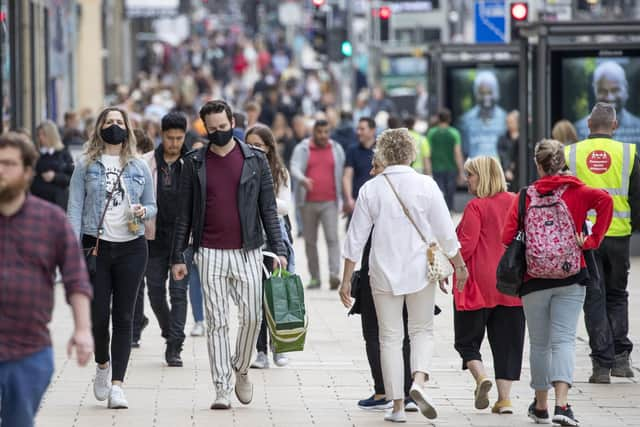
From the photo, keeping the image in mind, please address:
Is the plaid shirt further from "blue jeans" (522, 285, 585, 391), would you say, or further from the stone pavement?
"blue jeans" (522, 285, 585, 391)

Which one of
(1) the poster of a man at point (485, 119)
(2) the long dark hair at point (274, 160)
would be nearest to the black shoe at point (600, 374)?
(2) the long dark hair at point (274, 160)

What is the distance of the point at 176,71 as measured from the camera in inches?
2050

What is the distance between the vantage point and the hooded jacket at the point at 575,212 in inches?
350

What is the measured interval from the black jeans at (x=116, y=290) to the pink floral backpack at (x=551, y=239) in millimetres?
2249

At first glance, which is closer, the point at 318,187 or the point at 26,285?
the point at 26,285

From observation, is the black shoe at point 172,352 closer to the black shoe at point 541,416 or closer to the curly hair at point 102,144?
the curly hair at point 102,144

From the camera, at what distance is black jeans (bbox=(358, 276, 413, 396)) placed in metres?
9.21

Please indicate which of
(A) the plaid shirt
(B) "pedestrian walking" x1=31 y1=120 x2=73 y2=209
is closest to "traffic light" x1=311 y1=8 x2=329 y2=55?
(B) "pedestrian walking" x1=31 y1=120 x2=73 y2=209

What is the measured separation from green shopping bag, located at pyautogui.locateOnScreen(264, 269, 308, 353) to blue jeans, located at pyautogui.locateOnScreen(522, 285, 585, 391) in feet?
4.20

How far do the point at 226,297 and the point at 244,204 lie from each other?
535 mm

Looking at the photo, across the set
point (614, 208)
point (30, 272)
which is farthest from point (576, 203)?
point (30, 272)

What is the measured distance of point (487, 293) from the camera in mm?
9359

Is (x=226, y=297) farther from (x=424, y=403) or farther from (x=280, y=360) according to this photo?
(x=280, y=360)

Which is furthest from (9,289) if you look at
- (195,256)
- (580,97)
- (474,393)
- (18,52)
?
(18,52)
